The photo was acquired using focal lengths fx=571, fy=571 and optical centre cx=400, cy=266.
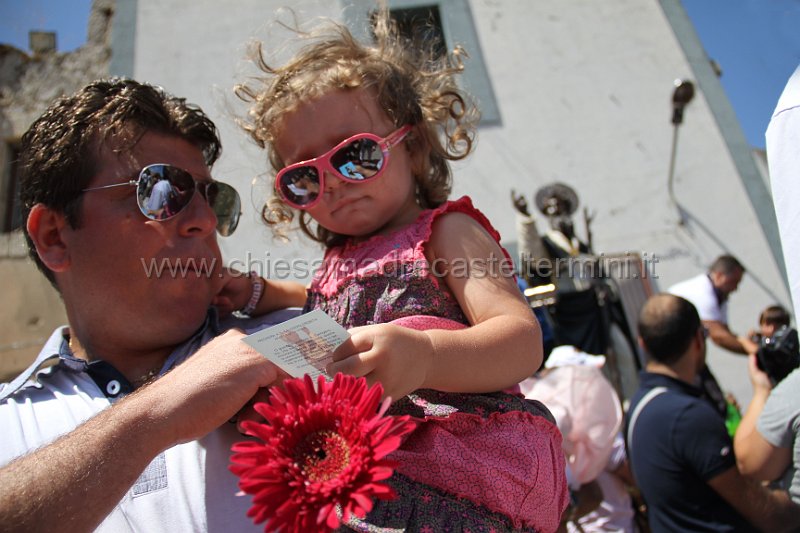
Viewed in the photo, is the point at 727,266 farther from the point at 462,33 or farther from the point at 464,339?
the point at 464,339

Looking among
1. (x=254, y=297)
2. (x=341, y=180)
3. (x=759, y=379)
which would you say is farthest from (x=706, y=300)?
(x=341, y=180)

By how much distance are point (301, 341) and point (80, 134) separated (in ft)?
4.46

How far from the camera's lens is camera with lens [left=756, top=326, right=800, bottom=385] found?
323 cm

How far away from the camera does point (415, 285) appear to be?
149cm

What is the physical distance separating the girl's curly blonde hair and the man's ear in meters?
0.73

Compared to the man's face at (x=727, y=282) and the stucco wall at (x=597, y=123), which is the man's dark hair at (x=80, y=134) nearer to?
the stucco wall at (x=597, y=123)

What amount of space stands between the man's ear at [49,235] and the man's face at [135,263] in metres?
0.04

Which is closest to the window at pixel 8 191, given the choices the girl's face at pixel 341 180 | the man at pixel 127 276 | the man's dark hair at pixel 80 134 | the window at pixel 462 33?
the window at pixel 462 33

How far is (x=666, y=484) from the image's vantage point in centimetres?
277

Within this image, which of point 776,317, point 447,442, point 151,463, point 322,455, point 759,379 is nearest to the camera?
point 322,455

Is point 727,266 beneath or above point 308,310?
above

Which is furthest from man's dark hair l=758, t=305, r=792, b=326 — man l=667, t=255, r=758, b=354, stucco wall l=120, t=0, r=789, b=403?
stucco wall l=120, t=0, r=789, b=403

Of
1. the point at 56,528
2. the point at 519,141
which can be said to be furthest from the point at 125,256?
the point at 519,141

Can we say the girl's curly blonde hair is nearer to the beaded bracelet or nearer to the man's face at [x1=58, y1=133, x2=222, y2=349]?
the beaded bracelet
